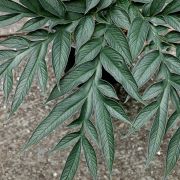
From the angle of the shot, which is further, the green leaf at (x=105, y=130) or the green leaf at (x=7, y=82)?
the green leaf at (x=7, y=82)

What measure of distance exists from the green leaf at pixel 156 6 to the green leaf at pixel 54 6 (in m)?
0.24

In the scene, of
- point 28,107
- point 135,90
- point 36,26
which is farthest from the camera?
point 28,107

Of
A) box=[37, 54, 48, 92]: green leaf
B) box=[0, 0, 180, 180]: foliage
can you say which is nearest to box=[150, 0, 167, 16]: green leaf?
box=[0, 0, 180, 180]: foliage

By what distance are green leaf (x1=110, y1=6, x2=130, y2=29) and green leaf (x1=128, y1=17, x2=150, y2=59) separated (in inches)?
1.5

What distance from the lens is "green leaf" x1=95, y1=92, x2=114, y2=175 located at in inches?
51.8

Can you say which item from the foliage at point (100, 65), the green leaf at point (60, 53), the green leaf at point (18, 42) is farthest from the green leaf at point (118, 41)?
the green leaf at point (18, 42)

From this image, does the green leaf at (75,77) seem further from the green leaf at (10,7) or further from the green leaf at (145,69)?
the green leaf at (10,7)

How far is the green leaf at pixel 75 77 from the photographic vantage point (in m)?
1.34

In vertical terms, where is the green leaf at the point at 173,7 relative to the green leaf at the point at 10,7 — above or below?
above

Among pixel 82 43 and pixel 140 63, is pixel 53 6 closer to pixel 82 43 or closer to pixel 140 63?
pixel 82 43

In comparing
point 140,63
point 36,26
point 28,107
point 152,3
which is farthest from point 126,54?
point 28,107

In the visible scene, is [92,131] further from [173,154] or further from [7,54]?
[7,54]

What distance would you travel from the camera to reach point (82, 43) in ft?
4.45

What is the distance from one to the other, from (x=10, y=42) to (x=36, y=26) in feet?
0.30
